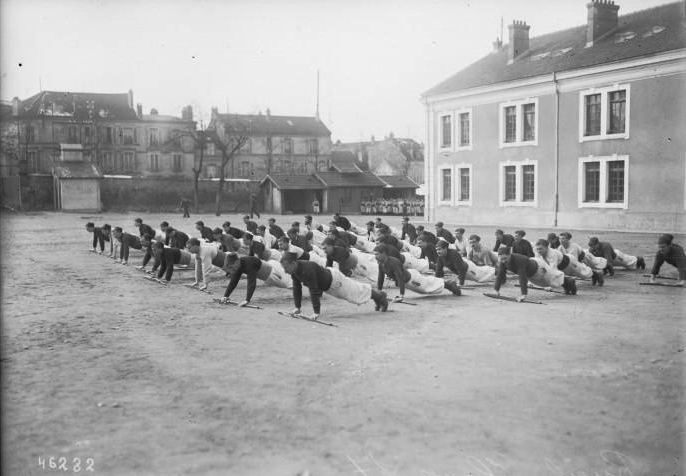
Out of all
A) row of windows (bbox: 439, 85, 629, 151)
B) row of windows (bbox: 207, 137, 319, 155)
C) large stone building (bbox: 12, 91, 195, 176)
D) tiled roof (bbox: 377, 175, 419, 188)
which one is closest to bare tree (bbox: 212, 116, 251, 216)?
row of windows (bbox: 207, 137, 319, 155)

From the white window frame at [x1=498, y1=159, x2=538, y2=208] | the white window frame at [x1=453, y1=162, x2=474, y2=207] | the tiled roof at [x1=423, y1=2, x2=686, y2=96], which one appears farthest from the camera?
the white window frame at [x1=453, y1=162, x2=474, y2=207]

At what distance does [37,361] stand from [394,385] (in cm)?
488

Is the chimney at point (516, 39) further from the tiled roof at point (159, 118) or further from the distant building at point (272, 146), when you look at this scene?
the tiled roof at point (159, 118)

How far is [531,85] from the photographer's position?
117 ft

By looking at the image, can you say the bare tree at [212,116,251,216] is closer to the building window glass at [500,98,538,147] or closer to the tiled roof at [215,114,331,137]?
the tiled roof at [215,114,331,137]

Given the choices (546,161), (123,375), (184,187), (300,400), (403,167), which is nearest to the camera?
(300,400)

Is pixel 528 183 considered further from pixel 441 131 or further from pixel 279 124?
pixel 279 124

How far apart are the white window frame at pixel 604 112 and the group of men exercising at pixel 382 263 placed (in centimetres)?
1468

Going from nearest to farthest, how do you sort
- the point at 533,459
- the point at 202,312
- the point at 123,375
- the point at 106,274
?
the point at 533,459 → the point at 123,375 → the point at 202,312 → the point at 106,274

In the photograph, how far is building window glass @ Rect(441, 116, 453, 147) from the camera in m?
41.3

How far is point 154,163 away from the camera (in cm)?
7794

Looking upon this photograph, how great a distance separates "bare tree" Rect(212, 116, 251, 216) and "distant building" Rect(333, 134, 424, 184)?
19.8m

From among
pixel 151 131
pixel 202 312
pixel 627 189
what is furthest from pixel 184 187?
pixel 202 312

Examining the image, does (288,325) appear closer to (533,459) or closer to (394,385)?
(394,385)
